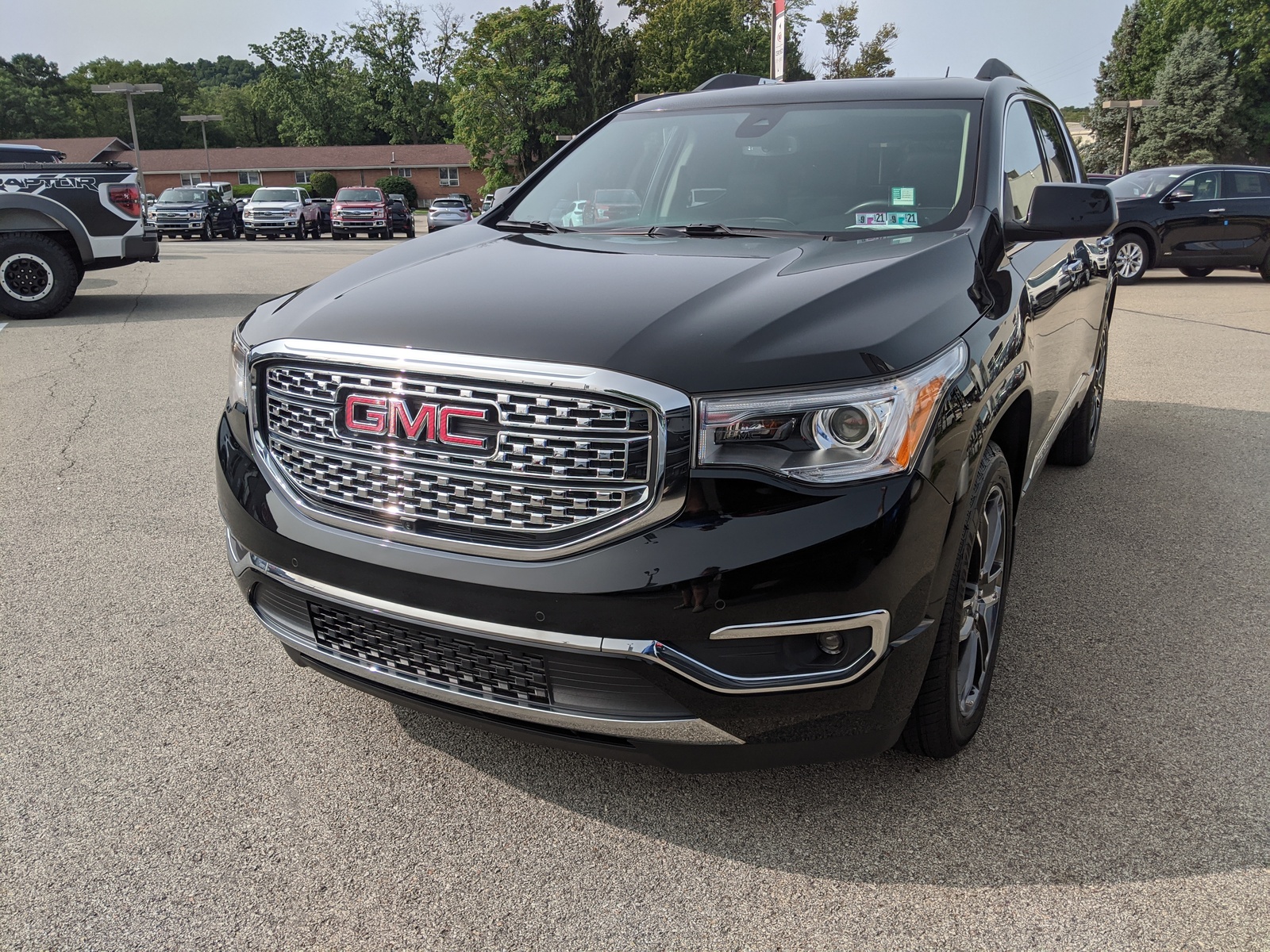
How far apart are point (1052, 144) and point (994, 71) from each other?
2.18ft

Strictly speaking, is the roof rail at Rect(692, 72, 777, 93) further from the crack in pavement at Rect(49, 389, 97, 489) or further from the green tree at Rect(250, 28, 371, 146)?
the green tree at Rect(250, 28, 371, 146)

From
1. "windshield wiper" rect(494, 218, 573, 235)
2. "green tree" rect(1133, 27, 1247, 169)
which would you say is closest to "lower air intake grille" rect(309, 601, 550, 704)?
"windshield wiper" rect(494, 218, 573, 235)

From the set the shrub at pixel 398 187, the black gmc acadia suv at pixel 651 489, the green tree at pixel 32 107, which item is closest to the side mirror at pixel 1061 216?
the black gmc acadia suv at pixel 651 489

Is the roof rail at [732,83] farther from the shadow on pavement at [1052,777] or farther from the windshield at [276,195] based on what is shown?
the windshield at [276,195]

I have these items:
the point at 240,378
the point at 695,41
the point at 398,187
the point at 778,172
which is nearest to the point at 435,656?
the point at 240,378

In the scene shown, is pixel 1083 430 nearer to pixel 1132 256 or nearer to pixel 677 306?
pixel 677 306

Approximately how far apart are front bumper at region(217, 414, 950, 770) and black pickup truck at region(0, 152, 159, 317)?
34.6 feet

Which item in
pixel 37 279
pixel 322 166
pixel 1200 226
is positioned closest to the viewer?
pixel 37 279

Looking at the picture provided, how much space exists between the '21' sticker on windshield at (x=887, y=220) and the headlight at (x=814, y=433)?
1184 mm

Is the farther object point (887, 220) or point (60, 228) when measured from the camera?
point (60, 228)

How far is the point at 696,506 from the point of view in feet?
6.74

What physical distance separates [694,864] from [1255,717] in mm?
1802

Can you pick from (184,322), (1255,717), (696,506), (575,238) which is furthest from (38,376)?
(1255,717)

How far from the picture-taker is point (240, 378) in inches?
105
